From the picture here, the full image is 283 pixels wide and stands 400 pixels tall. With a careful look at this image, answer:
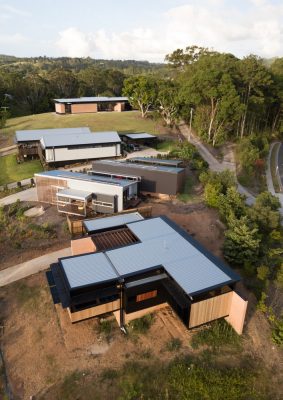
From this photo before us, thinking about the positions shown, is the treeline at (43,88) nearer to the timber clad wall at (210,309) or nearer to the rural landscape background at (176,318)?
the rural landscape background at (176,318)

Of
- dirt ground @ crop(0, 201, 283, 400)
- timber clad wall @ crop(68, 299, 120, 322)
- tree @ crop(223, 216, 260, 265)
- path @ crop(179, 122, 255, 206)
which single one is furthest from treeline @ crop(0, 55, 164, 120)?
timber clad wall @ crop(68, 299, 120, 322)

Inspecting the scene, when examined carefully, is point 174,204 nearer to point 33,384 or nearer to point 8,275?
point 8,275

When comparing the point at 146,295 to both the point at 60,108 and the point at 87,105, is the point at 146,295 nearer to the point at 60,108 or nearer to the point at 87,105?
the point at 60,108

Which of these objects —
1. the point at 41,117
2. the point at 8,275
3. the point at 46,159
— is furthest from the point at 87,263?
the point at 41,117

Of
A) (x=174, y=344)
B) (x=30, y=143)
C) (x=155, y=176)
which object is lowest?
(x=174, y=344)

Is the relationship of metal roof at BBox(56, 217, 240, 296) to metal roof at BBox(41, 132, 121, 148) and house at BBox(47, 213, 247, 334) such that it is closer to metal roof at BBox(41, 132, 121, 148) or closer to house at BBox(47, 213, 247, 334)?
house at BBox(47, 213, 247, 334)

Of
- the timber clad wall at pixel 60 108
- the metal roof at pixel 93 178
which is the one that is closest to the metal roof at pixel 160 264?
the metal roof at pixel 93 178

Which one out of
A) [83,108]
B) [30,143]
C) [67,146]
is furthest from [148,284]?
[83,108]
